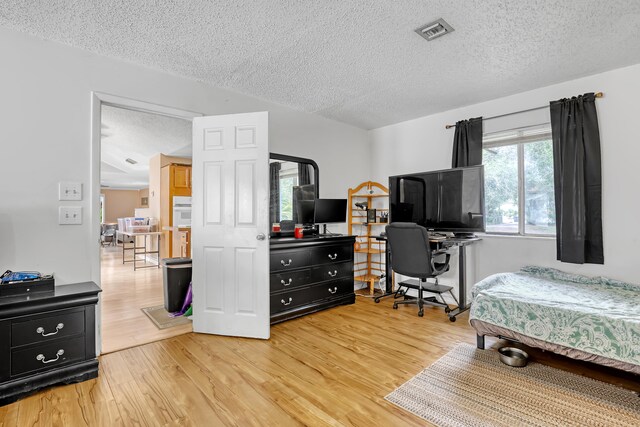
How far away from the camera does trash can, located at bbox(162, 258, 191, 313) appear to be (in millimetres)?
3566

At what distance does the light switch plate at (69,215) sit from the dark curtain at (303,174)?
2380 mm

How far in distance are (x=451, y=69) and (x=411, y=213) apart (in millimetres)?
1853

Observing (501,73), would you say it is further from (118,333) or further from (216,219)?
(118,333)

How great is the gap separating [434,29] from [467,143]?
6.53 feet

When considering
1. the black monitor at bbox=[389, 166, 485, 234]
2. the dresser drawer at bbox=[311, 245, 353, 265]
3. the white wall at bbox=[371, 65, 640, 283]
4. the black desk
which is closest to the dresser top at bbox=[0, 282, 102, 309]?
the dresser drawer at bbox=[311, 245, 353, 265]

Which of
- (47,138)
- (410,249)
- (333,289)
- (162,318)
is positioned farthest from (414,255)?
(47,138)

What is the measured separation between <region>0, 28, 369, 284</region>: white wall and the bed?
334 cm

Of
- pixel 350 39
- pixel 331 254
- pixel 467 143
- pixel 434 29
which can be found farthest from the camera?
pixel 467 143

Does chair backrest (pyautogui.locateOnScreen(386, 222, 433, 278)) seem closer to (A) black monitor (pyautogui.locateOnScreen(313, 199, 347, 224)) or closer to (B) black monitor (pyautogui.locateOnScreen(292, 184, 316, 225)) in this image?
(A) black monitor (pyautogui.locateOnScreen(313, 199, 347, 224))

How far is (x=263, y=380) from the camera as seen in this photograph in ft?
7.12

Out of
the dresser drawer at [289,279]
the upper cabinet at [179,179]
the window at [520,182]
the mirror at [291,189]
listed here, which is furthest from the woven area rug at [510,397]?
the upper cabinet at [179,179]

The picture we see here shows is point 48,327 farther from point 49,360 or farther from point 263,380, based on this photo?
point 263,380

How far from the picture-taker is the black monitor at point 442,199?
3730mm

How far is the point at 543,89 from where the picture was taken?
3475 millimetres
